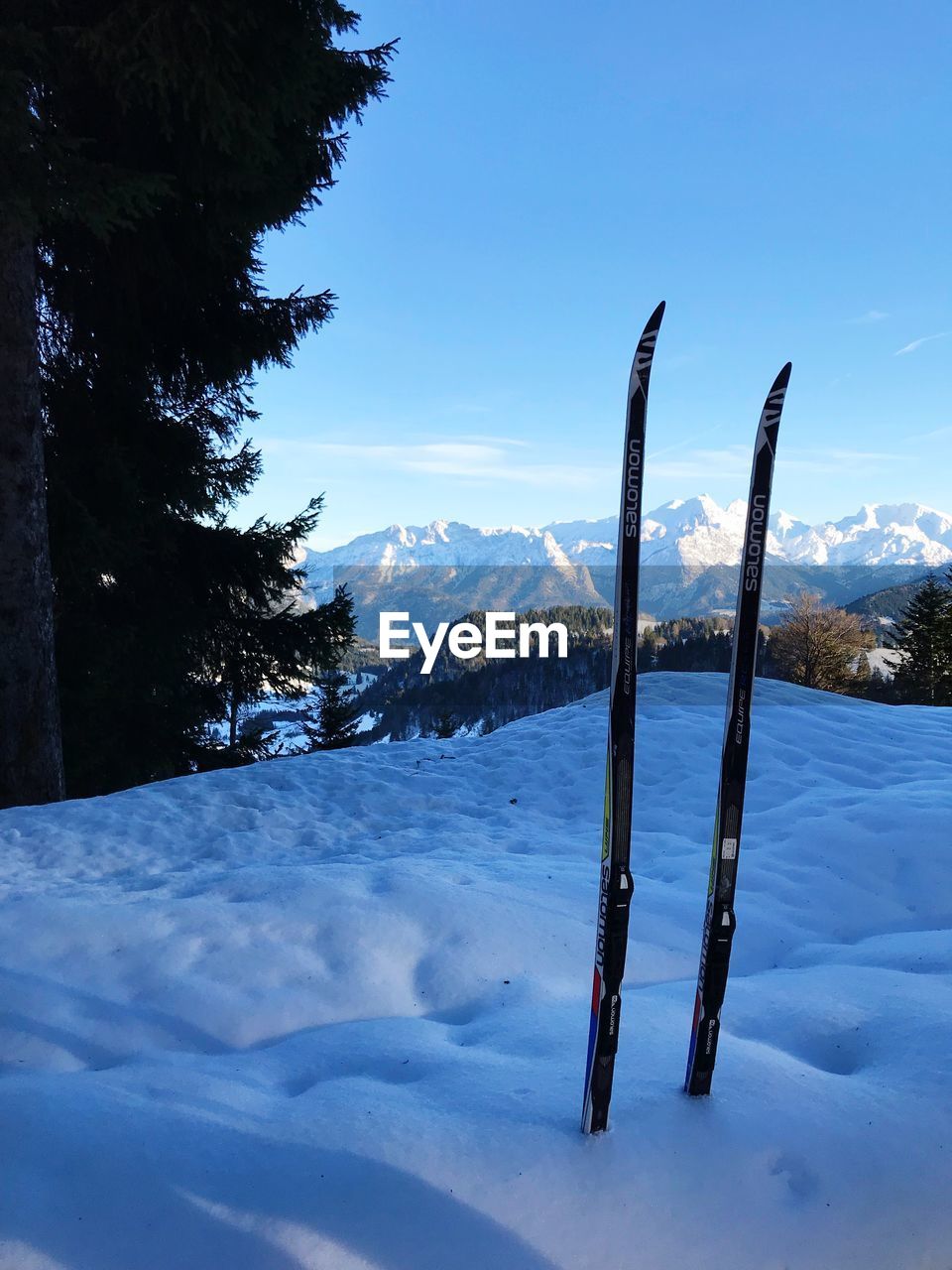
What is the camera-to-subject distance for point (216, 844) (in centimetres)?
521

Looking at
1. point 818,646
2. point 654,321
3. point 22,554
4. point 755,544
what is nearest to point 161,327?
point 22,554

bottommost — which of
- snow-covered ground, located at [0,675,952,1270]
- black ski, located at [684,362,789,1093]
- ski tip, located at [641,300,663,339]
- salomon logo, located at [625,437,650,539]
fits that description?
snow-covered ground, located at [0,675,952,1270]

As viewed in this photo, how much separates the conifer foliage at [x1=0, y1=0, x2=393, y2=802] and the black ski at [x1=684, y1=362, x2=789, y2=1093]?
4853mm

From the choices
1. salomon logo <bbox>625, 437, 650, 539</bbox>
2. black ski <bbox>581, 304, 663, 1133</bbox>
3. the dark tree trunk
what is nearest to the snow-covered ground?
black ski <bbox>581, 304, 663, 1133</bbox>

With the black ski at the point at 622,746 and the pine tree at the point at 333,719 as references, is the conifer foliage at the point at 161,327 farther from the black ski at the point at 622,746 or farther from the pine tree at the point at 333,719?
the pine tree at the point at 333,719

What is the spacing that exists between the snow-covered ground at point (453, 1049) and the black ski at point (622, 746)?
0.37 meters

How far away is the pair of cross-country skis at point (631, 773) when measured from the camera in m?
2.13

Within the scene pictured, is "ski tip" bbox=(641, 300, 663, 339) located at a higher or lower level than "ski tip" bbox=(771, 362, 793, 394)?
higher

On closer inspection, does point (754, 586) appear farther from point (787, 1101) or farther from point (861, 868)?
point (861, 868)

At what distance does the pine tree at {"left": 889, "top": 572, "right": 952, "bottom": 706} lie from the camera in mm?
32844

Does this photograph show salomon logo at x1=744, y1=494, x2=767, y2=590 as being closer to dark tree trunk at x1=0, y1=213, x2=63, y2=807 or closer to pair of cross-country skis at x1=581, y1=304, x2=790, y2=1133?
pair of cross-country skis at x1=581, y1=304, x2=790, y2=1133

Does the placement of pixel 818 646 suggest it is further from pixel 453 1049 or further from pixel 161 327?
pixel 453 1049

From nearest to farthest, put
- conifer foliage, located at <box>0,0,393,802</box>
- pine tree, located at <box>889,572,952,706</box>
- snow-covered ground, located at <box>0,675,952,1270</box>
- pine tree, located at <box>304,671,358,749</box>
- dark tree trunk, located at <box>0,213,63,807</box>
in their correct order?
snow-covered ground, located at <box>0,675,952,1270</box> → conifer foliage, located at <box>0,0,393,802</box> → dark tree trunk, located at <box>0,213,63,807</box> → pine tree, located at <box>304,671,358,749</box> → pine tree, located at <box>889,572,952,706</box>

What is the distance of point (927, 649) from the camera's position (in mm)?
34531
